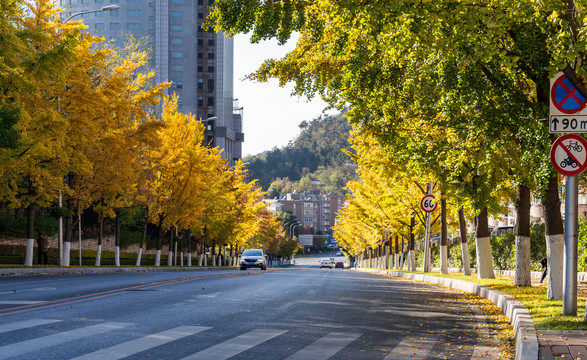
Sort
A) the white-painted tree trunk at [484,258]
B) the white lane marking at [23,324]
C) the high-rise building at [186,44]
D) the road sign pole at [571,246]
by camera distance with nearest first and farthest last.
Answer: the white lane marking at [23,324], the road sign pole at [571,246], the white-painted tree trunk at [484,258], the high-rise building at [186,44]

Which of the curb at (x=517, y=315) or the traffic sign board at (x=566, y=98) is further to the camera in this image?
the traffic sign board at (x=566, y=98)

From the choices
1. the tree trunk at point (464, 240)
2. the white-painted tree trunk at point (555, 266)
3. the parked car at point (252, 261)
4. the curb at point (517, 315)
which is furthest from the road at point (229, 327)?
the parked car at point (252, 261)

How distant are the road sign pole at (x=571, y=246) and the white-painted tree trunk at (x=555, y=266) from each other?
141 inches

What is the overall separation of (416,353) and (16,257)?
1199 inches

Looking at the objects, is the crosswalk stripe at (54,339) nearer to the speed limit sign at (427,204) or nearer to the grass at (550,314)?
the grass at (550,314)

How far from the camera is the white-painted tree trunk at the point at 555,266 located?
1502cm

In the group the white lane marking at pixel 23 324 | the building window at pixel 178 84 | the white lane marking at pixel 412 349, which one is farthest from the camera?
the building window at pixel 178 84

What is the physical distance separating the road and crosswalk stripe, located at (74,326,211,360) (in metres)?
0.01

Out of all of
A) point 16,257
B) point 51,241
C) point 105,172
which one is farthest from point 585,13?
point 51,241

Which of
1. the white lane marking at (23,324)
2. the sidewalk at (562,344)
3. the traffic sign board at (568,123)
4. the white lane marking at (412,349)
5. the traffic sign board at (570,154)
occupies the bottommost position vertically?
the white lane marking at (412,349)

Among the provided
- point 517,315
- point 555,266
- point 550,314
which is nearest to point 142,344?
point 517,315

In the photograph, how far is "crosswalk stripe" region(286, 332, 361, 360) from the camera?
830 centimetres

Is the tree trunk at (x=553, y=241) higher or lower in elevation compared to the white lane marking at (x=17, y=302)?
higher

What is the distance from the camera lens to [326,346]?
359 inches
